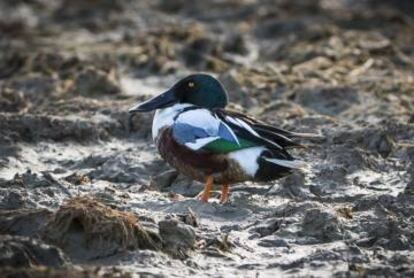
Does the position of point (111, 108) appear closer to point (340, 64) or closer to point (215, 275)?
point (340, 64)

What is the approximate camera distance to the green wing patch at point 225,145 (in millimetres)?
8305

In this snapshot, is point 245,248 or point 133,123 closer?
point 245,248

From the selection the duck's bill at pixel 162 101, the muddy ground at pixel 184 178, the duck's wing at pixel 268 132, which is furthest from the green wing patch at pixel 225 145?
the duck's bill at pixel 162 101

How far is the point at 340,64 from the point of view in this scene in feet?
46.8

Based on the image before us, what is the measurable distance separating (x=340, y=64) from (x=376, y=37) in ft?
7.89

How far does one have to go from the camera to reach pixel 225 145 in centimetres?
831

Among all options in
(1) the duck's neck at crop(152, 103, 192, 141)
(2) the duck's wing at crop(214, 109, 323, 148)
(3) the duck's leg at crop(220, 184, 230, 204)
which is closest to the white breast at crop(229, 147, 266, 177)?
(2) the duck's wing at crop(214, 109, 323, 148)

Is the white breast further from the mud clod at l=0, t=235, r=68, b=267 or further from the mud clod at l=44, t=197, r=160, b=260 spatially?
the mud clod at l=0, t=235, r=68, b=267

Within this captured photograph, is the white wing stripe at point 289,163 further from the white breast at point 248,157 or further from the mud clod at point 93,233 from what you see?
the mud clod at point 93,233

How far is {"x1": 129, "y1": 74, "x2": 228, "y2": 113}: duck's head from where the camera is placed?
891 centimetres

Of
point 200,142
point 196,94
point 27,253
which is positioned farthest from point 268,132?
point 27,253

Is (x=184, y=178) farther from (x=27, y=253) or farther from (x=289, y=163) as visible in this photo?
(x=27, y=253)

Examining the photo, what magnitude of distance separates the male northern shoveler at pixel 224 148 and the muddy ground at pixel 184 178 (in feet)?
0.83

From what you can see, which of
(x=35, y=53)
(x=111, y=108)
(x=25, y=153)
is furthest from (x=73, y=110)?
(x=35, y=53)
